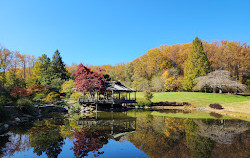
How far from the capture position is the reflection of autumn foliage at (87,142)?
7915mm

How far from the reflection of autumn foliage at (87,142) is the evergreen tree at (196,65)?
38355 mm

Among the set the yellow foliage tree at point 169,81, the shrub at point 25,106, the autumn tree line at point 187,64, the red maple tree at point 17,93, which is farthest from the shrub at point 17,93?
the yellow foliage tree at point 169,81

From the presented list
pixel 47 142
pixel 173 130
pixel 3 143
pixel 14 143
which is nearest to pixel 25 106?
pixel 3 143

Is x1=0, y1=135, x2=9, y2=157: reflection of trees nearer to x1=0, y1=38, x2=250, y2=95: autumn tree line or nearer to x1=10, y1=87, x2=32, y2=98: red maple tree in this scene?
x1=10, y1=87, x2=32, y2=98: red maple tree

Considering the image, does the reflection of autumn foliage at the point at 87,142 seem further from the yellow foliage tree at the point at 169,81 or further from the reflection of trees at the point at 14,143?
the yellow foliage tree at the point at 169,81

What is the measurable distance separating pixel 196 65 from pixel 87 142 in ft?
137

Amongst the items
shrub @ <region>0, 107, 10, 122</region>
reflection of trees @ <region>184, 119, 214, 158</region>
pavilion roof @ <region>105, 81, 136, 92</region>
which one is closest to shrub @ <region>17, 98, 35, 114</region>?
shrub @ <region>0, 107, 10, 122</region>

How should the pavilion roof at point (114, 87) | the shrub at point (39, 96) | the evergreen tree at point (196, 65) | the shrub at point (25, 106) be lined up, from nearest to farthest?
1. the shrub at point (25, 106)
2. the pavilion roof at point (114, 87)
3. the shrub at point (39, 96)
4. the evergreen tree at point (196, 65)

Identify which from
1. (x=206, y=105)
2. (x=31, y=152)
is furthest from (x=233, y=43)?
(x=31, y=152)

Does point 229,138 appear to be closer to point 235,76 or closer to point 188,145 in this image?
point 188,145

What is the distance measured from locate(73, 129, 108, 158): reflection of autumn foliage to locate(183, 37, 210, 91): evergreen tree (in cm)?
3835

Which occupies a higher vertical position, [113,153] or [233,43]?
[233,43]

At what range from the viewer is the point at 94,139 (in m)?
9.89

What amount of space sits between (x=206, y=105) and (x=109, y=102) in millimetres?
19307
